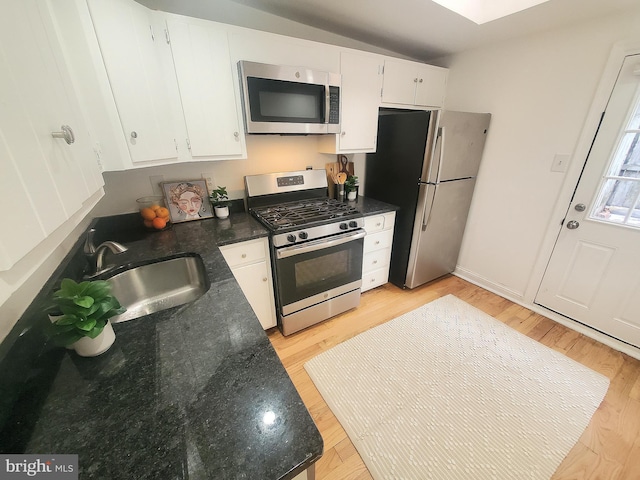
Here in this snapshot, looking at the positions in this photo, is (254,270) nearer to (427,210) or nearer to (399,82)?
(427,210)

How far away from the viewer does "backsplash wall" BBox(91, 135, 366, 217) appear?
1655 millimetres

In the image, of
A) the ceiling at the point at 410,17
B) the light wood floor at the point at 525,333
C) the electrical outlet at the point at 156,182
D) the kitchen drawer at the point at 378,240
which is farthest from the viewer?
the kitchen drawer at the point at 378,240

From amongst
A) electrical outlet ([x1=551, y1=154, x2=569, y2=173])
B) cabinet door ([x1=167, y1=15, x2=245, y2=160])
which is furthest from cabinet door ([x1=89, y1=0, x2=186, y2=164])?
electrical outlet ([x1=551, y1=154, x2=569, y2=173])

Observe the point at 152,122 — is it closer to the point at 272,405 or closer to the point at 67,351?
the point at 67,351

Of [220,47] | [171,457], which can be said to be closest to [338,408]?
[171,457]

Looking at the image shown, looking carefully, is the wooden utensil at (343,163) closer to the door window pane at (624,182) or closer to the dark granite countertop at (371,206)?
the dark granite countertop at (371,206)

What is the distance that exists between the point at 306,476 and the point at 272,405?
19cm

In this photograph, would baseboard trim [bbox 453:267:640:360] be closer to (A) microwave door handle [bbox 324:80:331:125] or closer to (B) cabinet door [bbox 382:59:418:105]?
(B) cabinet door [bbox 382:59:418:105]

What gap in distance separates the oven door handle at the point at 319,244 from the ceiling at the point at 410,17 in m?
1.53

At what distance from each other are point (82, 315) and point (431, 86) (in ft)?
9.83

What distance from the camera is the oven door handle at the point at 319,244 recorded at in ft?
5.62

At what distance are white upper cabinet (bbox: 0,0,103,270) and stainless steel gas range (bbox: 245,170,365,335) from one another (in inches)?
43.2

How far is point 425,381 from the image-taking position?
164cm

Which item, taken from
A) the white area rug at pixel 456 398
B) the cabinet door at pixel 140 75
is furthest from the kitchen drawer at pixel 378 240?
the cabinet door at pixel 140 75
